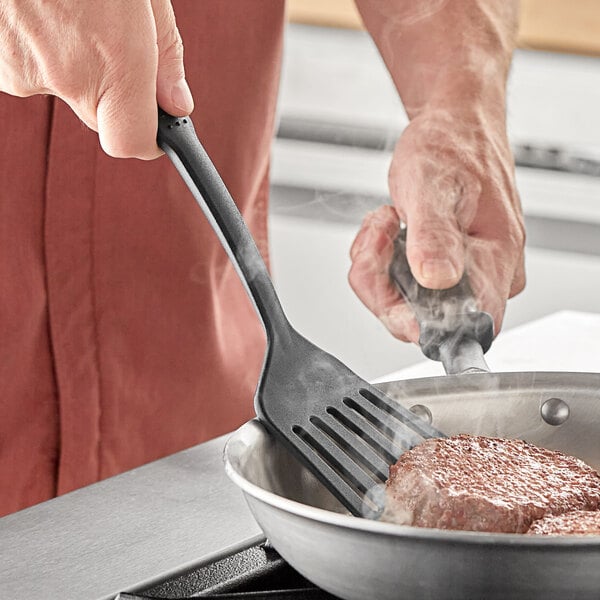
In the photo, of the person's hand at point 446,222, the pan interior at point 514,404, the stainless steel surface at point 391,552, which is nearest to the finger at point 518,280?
the person's hand at point 446,222

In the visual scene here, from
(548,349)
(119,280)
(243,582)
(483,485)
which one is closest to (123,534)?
(243,582)

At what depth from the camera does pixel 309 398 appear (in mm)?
624

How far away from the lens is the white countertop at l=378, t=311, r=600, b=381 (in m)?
1.11

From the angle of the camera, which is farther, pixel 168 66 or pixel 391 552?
pixel 168 66

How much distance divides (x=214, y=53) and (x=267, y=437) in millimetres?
550

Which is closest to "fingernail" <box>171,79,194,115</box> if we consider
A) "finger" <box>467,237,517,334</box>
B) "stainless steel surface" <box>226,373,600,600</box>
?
"stainless steel surface" <box>226,373,600,600</box>

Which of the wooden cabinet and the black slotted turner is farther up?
the wooden cabinet

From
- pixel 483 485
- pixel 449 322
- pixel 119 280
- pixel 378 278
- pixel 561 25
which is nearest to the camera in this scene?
pixel 483 485

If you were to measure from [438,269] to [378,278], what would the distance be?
8 centimetres

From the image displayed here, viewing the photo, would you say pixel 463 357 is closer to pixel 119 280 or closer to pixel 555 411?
pixel 555 411

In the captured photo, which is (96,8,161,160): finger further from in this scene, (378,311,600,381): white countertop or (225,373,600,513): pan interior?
(378,311,600,381): white countertop

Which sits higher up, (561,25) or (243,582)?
(561,25)

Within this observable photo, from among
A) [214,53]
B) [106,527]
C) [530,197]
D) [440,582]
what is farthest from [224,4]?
[530,197]

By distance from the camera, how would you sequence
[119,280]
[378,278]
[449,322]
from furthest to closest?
[119,280] < [378,278] < [449,322]
